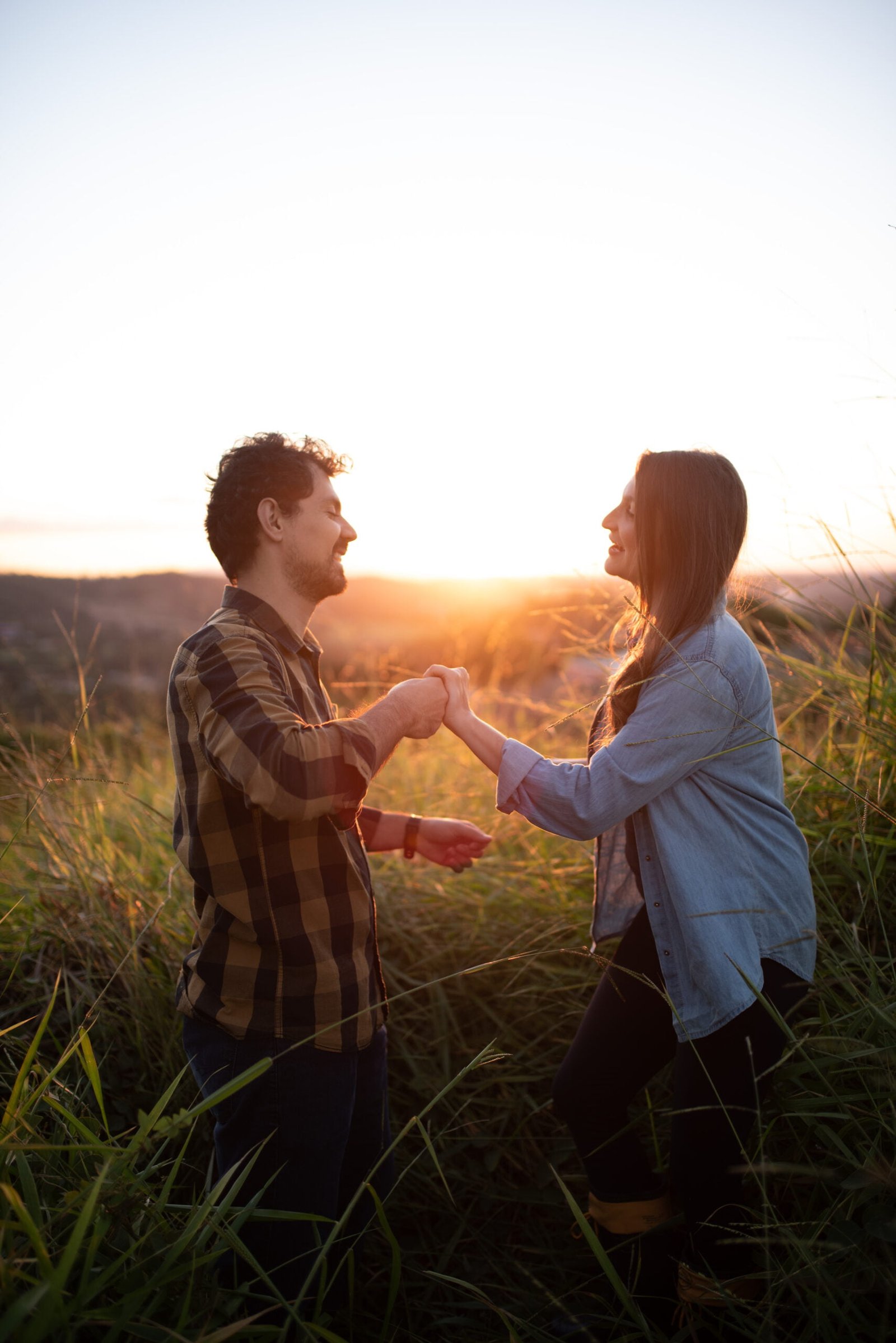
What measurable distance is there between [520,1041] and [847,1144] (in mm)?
1110

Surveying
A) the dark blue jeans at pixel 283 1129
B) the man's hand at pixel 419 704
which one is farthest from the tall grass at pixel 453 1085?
the man's hand at pixel 419 704

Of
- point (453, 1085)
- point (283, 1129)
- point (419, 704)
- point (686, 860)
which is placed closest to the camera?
point (453, 1085)

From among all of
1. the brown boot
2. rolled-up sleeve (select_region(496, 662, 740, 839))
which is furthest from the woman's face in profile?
the brown boot

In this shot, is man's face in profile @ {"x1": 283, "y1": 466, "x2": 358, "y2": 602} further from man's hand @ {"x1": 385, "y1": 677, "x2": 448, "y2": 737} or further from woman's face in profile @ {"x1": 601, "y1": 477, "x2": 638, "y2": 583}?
woman's face in profile @ {"x1": 601, "y1": 477, "x2": 638, "y2": 583}

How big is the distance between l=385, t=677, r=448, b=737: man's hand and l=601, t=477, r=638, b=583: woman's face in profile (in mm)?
624

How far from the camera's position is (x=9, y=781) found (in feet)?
9.55

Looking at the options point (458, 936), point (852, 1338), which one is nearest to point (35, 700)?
point (458, 936)

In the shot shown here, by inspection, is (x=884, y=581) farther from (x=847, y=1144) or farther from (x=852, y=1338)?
(x=852, y=1338)

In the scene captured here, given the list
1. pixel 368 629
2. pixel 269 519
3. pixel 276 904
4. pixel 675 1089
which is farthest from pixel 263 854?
pixel 368 629

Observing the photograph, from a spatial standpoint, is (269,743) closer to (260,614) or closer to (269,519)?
(260,614)

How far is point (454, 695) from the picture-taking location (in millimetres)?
2100

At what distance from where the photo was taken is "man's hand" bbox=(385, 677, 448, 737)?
192 cm

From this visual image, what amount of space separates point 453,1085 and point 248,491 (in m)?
1.56

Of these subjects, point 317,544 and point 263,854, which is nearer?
point 263,854
